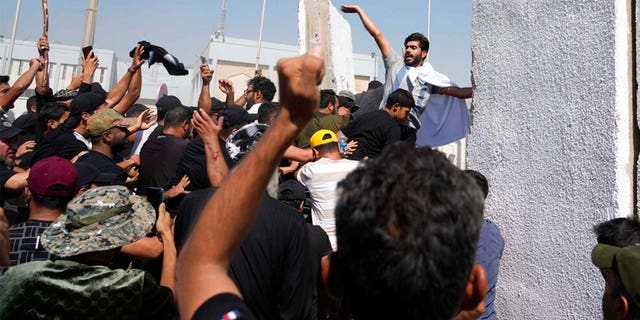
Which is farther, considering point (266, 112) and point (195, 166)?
point (266, 112)

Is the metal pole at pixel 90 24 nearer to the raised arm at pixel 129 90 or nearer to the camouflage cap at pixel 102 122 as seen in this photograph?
the raised arm at pixel 129 90

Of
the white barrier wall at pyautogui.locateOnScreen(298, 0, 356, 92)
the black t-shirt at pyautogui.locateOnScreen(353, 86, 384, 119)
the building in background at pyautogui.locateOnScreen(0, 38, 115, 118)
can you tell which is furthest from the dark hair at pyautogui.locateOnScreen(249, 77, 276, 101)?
the building in background at pyautogui.locateOnScreen(0, 38, 115, 118)

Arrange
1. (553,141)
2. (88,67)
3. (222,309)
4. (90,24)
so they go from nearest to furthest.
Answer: (222,309) → (553,141) → (88,67) → (90,24)

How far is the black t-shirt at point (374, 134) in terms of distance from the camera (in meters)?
5.11

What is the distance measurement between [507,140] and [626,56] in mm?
911

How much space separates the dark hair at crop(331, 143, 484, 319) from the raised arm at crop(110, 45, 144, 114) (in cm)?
510

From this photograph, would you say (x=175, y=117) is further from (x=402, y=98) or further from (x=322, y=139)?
(x=402, y=98)

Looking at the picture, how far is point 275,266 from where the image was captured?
8.74 feet

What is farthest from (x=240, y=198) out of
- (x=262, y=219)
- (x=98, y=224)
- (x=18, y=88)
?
(x=18, y=88)

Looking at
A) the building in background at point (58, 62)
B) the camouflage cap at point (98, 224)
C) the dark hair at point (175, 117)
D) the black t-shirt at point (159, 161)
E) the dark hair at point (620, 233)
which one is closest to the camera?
the camouflage cap at point (98, 224)

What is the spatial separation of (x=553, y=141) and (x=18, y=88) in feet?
16.3

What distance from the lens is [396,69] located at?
5.67 metres

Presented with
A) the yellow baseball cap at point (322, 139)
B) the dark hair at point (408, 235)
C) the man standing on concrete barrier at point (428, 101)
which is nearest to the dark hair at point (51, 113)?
the yellow baseball cap at point (322, 139)

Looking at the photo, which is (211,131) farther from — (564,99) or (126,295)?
(564,99)
